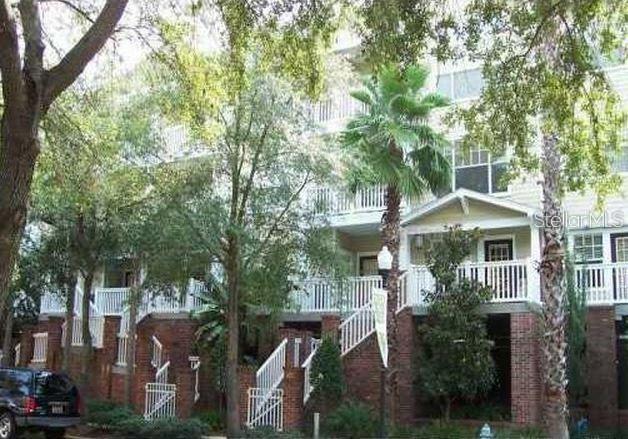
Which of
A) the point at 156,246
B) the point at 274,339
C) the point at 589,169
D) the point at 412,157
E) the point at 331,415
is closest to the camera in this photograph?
the point at 589,169

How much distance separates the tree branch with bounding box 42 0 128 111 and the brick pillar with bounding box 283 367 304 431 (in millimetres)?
12462

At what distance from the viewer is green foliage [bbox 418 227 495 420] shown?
2025 cm

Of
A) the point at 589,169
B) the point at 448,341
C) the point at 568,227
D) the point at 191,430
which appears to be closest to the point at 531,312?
the point at 448,341

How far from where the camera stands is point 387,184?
20766 millimetres

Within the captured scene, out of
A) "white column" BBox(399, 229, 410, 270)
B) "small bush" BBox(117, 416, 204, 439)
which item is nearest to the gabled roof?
"white column" BBox(399, 229, 410, 270)

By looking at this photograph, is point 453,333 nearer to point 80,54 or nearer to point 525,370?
point 525,370

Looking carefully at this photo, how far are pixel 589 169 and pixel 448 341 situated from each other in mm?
6178

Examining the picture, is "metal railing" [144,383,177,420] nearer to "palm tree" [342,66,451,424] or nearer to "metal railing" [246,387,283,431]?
"metal railing" [246,387,283,431]

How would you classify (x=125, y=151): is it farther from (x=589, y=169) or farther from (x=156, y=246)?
(x=589, y=169)

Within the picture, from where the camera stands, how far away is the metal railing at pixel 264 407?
2109cm

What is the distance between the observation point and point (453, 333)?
20.4 meters

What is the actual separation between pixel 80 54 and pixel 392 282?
40.2 ft

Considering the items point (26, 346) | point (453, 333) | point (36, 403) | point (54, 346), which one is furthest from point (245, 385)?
point (26, 346)

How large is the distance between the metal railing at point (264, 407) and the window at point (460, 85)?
34.0ft
